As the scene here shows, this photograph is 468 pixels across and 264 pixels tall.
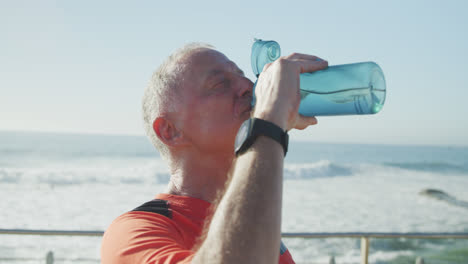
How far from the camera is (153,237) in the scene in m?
0.91

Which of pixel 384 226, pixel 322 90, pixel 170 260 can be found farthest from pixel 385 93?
pixel 384 226

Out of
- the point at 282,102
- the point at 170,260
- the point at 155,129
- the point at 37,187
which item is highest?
the point at 282,102

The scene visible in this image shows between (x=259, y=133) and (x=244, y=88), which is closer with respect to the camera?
(x=259, y=133)

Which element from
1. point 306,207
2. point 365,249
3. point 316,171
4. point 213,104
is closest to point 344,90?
point 213,104

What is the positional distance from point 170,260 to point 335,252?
8304mm

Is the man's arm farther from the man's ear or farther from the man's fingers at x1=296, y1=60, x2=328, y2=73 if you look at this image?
the man's ear

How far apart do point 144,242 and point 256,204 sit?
0.99 feet

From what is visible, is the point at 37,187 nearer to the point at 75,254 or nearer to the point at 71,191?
the point at 71,191

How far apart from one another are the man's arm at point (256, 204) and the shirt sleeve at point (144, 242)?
4.3 inches

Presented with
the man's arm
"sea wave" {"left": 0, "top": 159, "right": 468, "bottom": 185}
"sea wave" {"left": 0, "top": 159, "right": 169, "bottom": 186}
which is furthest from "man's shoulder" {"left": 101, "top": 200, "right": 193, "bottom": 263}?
"sea wave" {"left": 0, "top": 159, "right": 169, "bottom": 186}

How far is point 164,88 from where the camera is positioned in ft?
4.16

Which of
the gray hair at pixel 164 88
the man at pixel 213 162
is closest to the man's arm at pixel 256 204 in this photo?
the man at pixel 213 162

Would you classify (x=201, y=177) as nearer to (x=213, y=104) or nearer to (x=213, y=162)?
(x=213, y=162)

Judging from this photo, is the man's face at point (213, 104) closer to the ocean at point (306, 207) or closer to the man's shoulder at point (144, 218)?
the man's shoulder at point (144, 218)
